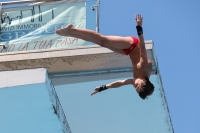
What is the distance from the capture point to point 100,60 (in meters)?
8.79

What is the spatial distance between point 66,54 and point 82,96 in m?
0.98

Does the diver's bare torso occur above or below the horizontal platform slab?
above

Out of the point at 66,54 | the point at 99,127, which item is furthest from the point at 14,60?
the point at 99,127

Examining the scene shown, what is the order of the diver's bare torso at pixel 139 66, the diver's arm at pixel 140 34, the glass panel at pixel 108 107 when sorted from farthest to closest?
the glass panel at pixel 108 107
the diver's bare torso at pixel 139 66
the diver's arm at pixel 140 34

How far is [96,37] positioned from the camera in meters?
7.23

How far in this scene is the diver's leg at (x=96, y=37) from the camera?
7.15 metres

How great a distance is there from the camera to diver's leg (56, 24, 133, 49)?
7155 mm

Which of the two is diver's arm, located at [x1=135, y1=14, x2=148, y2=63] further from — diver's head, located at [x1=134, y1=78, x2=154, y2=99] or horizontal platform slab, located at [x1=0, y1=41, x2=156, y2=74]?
horizontal platform slab, located at [x1=0, y1=41, x2=156, y2=74]

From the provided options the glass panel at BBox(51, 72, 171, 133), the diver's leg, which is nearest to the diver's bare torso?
the diver's leg

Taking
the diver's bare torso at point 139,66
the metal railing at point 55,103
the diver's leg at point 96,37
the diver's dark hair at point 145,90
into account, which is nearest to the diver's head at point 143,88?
the diver's dark hair at point 145,90

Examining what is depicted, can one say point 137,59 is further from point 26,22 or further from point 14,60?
point 26,22

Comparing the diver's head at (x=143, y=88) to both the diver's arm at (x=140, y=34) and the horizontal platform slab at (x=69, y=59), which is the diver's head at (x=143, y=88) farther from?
the horizontal platform slab at (x=69, y=59)

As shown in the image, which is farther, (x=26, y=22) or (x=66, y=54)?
(x=26, y=22)

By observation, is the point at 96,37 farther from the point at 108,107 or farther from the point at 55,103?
the point at 108,107
